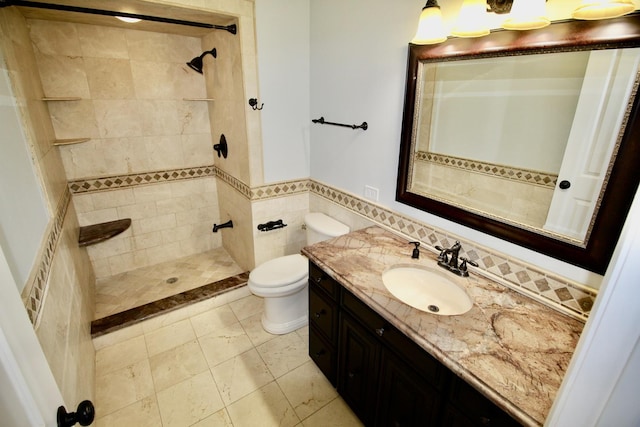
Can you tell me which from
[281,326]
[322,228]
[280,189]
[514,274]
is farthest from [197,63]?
[514,274]

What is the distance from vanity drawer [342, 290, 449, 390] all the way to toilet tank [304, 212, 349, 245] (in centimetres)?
72

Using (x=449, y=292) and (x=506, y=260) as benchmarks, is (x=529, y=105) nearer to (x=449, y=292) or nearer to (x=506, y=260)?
(x=506, y=260)

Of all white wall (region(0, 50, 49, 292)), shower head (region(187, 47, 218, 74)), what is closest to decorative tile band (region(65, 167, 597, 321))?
shower head (region(187, 47, 218, 74))

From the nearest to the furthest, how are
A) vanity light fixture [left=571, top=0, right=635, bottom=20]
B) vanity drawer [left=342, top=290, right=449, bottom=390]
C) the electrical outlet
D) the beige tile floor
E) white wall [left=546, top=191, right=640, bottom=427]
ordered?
white wall [left=546, top=191, right=640, bottom=427] → vanity light fixture [left=571, top=0, right=635, bottom=20] → vanity drawer [left=342, top=290, right=449, bottom=390] → the beige tile floor → the electrical outlet

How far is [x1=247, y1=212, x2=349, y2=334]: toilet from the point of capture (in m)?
2.08

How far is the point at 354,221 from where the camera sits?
220cm

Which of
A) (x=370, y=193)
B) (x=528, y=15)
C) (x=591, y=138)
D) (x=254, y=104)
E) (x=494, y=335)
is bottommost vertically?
(x=494, y=335)

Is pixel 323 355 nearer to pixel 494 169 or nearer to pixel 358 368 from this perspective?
pixel 358 368

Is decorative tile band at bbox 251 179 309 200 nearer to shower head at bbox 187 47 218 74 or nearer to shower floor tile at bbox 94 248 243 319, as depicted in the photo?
shower floor tile at bbox 94 248 243 319

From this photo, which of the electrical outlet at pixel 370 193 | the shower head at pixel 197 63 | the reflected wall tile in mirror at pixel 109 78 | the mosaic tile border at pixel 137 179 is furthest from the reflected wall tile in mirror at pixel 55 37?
the electrical outlet at pixel 370 193

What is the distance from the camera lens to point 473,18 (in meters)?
1.13

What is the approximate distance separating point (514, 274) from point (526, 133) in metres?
0.59

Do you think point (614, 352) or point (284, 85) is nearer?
point (614, 352)

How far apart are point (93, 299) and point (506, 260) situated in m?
2.86
